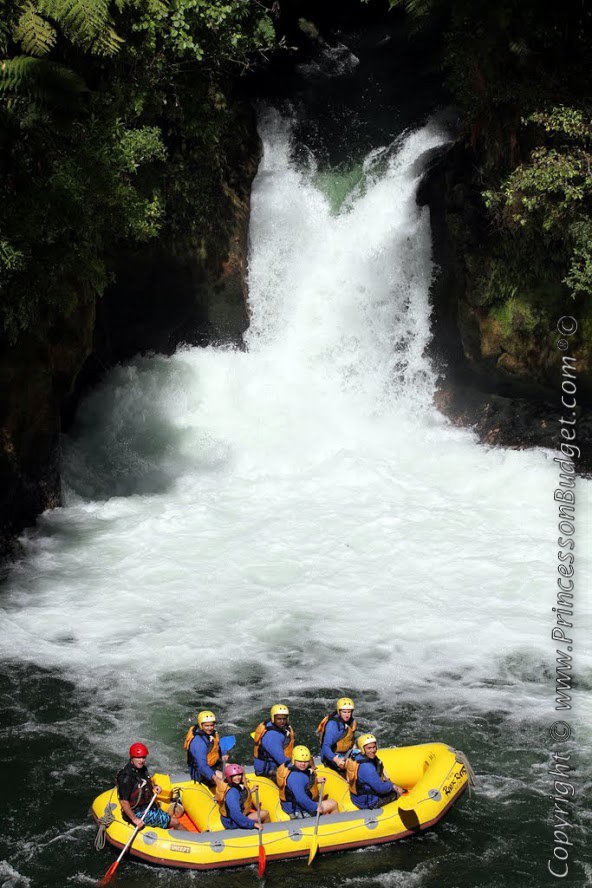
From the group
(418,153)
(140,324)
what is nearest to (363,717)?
(140,324)

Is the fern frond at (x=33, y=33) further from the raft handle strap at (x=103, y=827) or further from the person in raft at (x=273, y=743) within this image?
the raft handle strap at (x=103, y=827)

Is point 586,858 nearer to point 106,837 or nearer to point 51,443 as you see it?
point 106,837

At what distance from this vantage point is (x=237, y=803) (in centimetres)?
762

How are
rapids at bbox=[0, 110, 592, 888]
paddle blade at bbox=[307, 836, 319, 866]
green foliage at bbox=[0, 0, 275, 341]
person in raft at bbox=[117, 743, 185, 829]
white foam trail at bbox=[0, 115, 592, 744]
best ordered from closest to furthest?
paddle blade at bbox=[307, 836, 319, 866] < person in raft at bbox=[117, 743, 185, 829] < rapids at bbox=[0, 110, 592, 888] < green foliage at bbox=[0, 0, 275, 341] < white foam trail at bbox=[0, 115, 592, 744]

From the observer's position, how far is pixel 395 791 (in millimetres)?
8062

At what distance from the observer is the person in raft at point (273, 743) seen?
26.8ft

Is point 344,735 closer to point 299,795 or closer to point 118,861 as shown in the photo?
point 299,795

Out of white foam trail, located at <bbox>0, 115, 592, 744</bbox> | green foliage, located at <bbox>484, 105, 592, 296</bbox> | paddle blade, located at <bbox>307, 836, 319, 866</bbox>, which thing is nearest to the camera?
paddle blade, located at <bbox>307, 836, 319, 866</bbox>

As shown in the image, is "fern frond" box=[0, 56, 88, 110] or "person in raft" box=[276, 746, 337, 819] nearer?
"person in raft" box=[276, 746, 337, 819]

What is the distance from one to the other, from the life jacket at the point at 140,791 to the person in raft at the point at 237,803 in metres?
0.56

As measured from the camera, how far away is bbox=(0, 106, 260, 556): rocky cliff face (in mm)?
13164

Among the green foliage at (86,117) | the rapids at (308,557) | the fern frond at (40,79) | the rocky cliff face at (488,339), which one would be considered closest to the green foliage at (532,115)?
the rocky cliff face at (488,339)

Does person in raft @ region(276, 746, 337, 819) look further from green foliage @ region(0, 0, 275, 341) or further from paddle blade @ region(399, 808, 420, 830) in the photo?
green foliage @ region(0, 0, 275, 341)

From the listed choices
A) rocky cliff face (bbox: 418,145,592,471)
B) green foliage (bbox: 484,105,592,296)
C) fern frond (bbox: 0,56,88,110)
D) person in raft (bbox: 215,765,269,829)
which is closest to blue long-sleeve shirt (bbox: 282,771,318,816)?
person in raft (bbox: 215,765,269,829)
